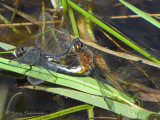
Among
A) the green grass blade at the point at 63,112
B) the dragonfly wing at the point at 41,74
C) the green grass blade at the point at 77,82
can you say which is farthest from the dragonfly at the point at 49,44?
the green grass blade at the point at 63,112

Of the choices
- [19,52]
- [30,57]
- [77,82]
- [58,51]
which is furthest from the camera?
[58,51]

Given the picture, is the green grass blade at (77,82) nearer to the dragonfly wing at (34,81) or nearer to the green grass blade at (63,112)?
the dragonfly wing at (34,81)

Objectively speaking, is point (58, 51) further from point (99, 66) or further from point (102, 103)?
point (102, 103)

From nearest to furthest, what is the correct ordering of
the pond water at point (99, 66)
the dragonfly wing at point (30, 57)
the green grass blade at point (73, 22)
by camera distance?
the pond water at point (99, 66)
the dragonfly wing at point (30, 57)
the green grass blade at point (73, 22)

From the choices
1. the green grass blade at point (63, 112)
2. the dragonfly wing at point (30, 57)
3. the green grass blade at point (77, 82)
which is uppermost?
the dragonfly wing at point (30, 57)

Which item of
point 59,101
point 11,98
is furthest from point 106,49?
point 11,98

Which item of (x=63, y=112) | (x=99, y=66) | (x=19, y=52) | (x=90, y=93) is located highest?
(x=19, y=52)

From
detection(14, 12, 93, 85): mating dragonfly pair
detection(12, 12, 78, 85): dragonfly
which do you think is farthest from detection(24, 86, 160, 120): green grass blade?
detection(12, 12, 78, 85): dragonfly

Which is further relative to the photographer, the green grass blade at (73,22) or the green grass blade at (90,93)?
the green grass blade at (73,22)

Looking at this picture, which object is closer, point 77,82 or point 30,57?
point 77,82

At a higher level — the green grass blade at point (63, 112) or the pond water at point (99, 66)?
the pond water at point (99, 66)

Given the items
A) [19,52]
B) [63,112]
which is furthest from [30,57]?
[63,112]

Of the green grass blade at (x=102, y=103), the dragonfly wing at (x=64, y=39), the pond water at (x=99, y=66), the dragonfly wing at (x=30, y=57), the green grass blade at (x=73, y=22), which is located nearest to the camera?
the green grass blade at (x=102, y=103)
